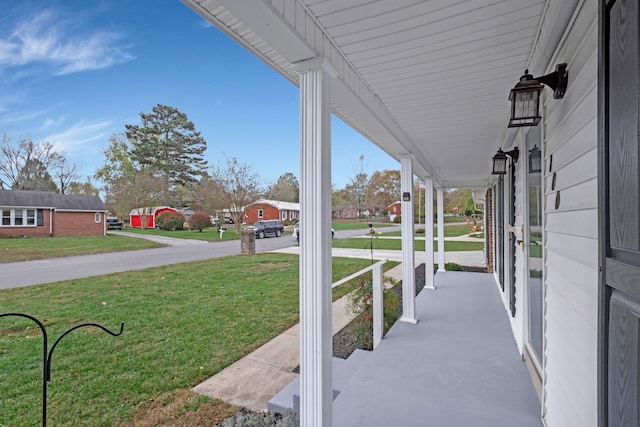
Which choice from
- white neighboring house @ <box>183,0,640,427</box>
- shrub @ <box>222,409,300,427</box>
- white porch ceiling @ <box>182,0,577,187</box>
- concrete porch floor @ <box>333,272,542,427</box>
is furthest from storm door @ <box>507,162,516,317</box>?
shrub @ <box>222,409,300,427</box>

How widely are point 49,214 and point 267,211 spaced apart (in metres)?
3.01

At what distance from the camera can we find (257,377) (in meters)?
2.82

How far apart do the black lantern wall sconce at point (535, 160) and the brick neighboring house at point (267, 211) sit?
8.58 feet

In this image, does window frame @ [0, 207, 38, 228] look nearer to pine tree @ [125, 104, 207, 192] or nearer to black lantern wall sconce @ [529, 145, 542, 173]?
pine tree @ [125, 104, 207, 192]

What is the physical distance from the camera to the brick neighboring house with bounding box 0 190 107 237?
66.1 inches

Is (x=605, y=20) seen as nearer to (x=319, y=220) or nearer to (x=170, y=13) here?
(x=319, y=220)

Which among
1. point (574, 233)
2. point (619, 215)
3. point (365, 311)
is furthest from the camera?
point (365, 311)

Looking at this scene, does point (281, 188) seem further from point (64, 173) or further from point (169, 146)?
point (64, 173)

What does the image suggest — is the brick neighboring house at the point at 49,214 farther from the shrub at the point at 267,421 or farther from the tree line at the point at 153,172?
the shrub at the point at 267,421

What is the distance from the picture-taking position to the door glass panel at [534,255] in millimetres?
2182

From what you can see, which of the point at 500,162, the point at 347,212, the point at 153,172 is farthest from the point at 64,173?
the point at 347,212

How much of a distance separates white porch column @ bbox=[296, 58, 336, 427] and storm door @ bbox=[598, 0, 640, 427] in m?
1.02

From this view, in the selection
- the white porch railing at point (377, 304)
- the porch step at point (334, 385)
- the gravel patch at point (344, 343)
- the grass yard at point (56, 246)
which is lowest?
the gravel patch at point (344, 343)

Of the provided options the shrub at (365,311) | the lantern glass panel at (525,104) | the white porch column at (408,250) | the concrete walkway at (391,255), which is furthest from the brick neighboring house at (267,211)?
the lantern glass panel at (525,104)
